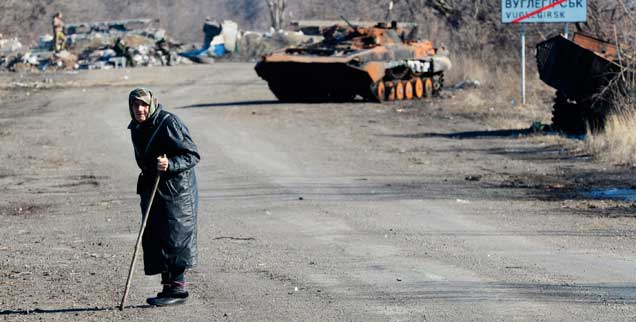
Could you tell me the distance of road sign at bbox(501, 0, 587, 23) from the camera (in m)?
27.1

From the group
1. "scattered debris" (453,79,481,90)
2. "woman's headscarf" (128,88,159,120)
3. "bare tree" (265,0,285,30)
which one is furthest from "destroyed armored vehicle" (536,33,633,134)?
"bare tree" (265,0,285,30)

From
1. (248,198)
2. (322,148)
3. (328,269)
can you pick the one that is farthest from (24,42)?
(328,269)

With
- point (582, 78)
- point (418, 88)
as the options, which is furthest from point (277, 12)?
point (582, 78)

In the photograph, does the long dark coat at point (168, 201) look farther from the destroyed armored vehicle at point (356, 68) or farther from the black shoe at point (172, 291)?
the destroyed armored vehicle at point (356, 68)

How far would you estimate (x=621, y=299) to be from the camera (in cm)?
806

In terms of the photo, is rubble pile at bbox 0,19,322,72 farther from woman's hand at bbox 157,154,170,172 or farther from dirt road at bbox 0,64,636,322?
woman's hand at bbox 157,154,170,172

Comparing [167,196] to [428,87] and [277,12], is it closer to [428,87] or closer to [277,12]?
[428,87]

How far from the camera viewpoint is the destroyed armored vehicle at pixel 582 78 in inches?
790

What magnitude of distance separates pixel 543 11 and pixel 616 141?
9.88 meters

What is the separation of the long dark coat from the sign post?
799 inches

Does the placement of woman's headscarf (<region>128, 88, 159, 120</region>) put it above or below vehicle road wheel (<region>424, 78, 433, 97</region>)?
above

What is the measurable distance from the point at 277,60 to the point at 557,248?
63.2 feet

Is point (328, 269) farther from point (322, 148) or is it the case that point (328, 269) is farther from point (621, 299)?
point (322, 148)

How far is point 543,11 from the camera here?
27625 mm
